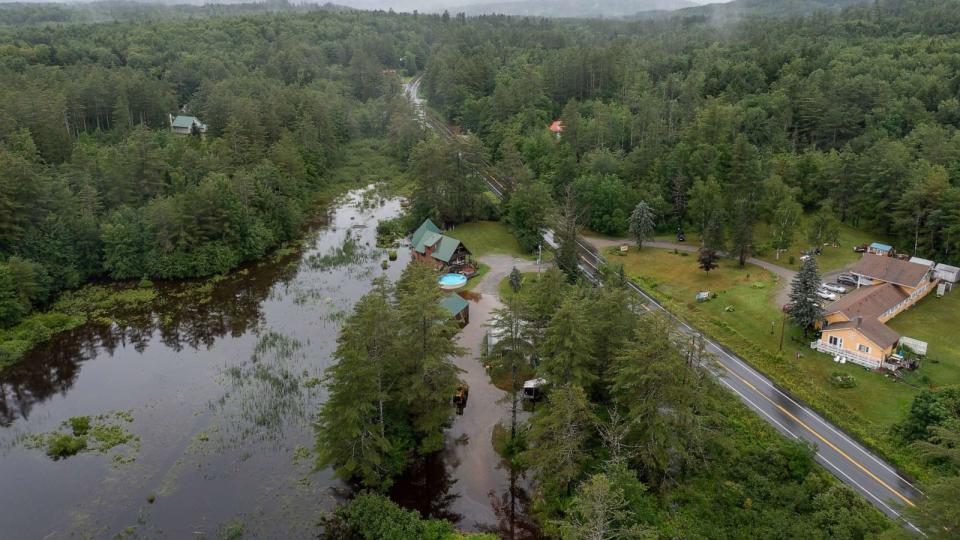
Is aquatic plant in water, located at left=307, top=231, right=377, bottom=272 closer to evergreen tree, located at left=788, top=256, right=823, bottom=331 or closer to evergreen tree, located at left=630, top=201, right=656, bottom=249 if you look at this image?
evergreen tree, located at left=630, top=201, right=656, bottom=249

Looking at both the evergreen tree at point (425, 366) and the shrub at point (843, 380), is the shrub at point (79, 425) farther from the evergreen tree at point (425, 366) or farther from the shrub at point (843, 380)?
→ the shrub at point (843, 380)

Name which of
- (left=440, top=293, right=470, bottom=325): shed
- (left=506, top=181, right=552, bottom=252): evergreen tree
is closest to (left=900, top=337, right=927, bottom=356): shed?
(left=440, top=293, right=470, bottom=325): shed

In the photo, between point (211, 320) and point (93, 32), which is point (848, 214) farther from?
point (93, 32)

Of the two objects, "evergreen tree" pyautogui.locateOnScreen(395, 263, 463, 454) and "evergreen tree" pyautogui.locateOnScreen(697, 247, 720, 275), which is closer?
"evergreen tree" pyautogui.locateOnScreen(395, 263, 463, 454)

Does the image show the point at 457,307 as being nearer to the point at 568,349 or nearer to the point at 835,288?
the point at 568,349

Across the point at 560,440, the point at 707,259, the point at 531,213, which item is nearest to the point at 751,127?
the point at 707,259

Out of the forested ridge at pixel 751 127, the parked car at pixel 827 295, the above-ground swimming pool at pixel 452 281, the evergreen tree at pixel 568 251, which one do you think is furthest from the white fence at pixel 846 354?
the above-ground swimming pool at pixel 452 281

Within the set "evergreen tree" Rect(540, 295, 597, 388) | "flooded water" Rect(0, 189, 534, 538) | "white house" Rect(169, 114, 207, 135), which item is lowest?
"flooded water" Rect(0, 189, 534, 538)
